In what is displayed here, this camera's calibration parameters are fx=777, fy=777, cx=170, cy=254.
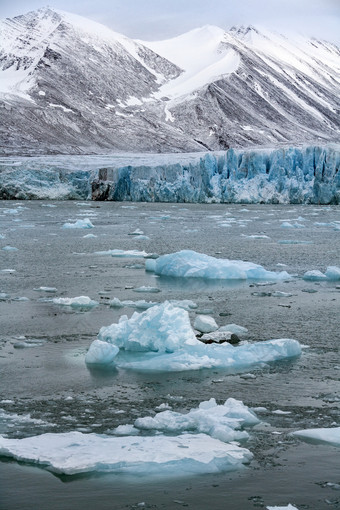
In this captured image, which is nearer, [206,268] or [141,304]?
[141,304]

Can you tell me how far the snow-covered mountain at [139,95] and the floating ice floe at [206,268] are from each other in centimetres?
6972

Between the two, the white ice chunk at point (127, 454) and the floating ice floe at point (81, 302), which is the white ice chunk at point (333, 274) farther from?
the white ice chunk at point (127, 454)

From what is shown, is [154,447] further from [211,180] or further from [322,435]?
[211,180]

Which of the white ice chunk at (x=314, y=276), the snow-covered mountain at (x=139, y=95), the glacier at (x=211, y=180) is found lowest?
the white ice chunk at (x=314, y=276)

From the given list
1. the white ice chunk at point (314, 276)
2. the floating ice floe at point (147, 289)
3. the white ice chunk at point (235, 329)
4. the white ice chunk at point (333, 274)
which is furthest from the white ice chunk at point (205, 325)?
the white ice chunk at point (333, 274)

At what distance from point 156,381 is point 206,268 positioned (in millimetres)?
5471

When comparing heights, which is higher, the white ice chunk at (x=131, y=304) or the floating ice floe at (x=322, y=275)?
the floating ice floe at (x=322, y=275)

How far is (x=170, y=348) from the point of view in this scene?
618 centimetres

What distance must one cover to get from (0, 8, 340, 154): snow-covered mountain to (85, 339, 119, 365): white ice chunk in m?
74.9

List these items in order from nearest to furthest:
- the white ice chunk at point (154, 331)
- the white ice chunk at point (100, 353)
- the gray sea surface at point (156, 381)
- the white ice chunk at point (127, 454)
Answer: the gray sea surface at point (156, 381)
the white ice chunk at point (127, 454)
the white ice chunk at point (100, 353)
the white ice chunk at point (154, 331)

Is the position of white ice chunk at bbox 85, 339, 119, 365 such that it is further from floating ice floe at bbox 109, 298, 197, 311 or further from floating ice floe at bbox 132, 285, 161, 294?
floating ice floe at bbox 132, 285, 161, 294

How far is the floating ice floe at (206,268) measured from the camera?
424 inches

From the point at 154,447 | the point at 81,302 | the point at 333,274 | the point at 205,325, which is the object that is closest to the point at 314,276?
the point at 333,274

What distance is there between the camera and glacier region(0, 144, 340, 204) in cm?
3250
